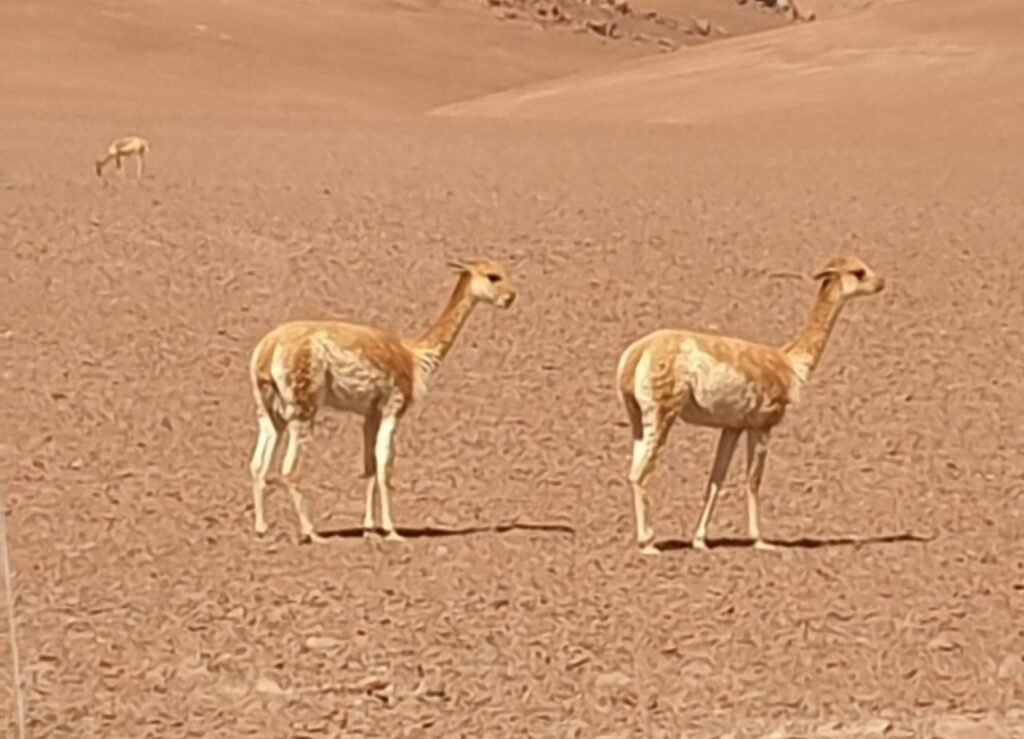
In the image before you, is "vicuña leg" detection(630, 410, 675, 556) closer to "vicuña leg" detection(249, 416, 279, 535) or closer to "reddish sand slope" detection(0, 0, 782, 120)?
"vicuña leg" detection(249, 416, 279, 535)

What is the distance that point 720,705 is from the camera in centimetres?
740

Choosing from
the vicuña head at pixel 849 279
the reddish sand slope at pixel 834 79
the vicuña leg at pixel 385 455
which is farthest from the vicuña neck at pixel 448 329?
the reddish sand slope at pixel 834 79

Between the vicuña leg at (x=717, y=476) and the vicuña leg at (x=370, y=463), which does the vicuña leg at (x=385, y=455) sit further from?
the vicuña leg at (x=717, y=476)

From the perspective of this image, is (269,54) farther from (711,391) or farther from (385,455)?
(711,391)

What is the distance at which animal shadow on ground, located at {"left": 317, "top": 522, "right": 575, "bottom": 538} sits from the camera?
9.55 m

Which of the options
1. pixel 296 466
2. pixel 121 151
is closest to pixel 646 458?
pixel 296 466

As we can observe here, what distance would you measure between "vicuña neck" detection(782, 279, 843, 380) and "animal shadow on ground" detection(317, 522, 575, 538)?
1111mm

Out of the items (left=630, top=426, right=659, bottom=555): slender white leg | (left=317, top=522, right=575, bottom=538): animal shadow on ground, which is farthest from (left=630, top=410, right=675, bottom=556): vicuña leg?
(left=317, top=522, right=575, bottom=538): animal shadow on ground

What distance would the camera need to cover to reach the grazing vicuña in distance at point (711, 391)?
8922 millimetres

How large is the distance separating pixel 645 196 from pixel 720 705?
46.6ft

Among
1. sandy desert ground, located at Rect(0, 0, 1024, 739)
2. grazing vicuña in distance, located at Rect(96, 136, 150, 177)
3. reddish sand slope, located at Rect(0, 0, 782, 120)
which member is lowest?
reddish sand slope, located at Rect(0, 0, 782, 120)

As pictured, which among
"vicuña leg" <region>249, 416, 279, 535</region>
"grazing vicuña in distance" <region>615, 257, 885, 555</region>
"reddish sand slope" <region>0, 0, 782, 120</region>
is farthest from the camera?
"reddish sand slope" <region>0, 0, 782, 120</region>

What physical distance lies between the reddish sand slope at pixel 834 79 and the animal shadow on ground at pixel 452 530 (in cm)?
2413

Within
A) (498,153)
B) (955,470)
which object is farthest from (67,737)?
(498,153)
